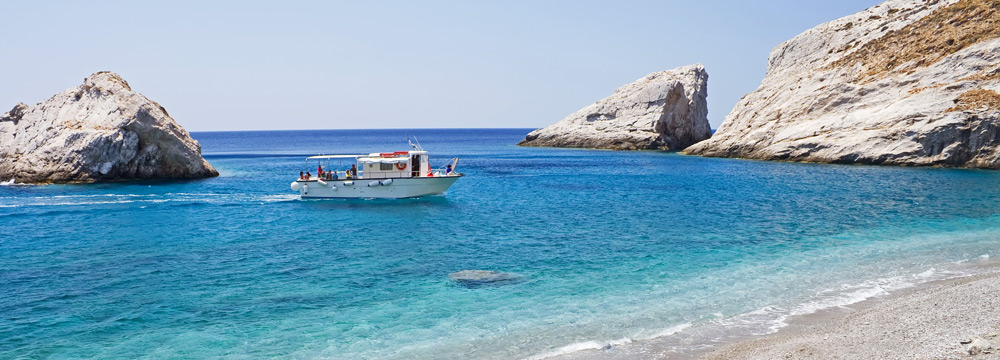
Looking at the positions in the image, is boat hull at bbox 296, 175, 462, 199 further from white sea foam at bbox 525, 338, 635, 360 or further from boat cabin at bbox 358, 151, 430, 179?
white sea foam at bbox 525, 338, 635, 360

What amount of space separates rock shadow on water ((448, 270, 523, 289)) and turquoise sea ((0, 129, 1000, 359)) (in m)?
0.39

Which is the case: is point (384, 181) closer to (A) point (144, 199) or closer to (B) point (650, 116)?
(A) point (144, 199)

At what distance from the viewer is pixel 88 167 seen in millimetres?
50031

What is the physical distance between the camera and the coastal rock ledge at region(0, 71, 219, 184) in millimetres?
50000

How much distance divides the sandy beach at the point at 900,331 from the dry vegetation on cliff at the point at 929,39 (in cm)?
5887

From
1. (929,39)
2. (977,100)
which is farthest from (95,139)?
(929,39)

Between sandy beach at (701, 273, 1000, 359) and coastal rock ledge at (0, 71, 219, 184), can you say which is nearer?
sandy beach at (701, 273, 1000, 359)

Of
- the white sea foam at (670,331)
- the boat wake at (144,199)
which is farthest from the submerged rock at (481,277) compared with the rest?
the boat wake at (144,199)

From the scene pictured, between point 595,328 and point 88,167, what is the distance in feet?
162

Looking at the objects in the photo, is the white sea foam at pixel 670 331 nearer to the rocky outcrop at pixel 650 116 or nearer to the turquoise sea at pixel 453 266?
the turquoise sea at pixel 453 266

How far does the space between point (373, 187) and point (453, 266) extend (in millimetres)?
20142

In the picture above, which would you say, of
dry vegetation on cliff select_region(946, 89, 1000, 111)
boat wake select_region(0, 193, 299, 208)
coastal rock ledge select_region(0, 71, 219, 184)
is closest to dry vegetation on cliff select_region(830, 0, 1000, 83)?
dry vegetation on cliff select_region(946, 89, 1000, 111)

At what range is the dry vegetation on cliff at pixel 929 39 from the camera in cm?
6244

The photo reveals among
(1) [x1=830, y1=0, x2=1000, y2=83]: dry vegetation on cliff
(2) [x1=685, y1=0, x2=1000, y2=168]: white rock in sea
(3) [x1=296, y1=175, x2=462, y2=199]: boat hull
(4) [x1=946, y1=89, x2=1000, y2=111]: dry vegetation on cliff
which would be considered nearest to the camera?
(3) [x1=296, y1=175, x2=462, y2=199]: boat hull
